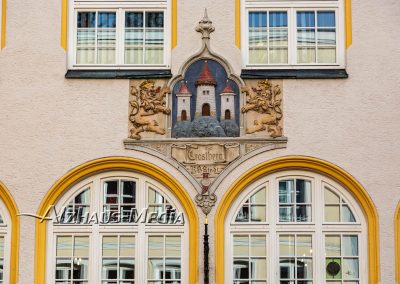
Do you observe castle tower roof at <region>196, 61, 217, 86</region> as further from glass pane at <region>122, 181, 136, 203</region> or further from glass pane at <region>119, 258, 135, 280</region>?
glass pane at <region>119, 258, 135, 280</region>

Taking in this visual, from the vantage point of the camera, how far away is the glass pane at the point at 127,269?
67.7ft

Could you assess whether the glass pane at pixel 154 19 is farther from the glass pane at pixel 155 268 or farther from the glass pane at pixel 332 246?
the glass pane at pixel 332 246

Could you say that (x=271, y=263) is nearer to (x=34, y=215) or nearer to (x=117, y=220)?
(x=117, y=220)

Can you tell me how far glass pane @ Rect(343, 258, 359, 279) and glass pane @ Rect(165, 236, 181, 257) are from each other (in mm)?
2891

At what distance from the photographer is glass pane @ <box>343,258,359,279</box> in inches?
808

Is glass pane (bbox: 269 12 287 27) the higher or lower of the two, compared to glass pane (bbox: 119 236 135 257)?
higher

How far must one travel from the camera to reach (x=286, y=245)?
2067 centimetres

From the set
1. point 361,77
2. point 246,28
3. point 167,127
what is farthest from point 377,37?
point 167,127

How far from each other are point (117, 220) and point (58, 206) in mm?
1073

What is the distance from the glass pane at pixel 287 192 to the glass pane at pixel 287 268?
104 centimetres

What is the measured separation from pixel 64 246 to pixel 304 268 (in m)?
4.21

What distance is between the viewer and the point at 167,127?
2088 cm

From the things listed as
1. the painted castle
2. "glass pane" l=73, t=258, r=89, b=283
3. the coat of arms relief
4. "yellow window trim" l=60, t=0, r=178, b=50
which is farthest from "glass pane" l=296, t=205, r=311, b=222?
"glass pane" l=73, t=258, r=89, b=283

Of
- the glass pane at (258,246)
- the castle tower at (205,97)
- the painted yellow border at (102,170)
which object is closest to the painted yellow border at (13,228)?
the painted yellow border at (102,170)
